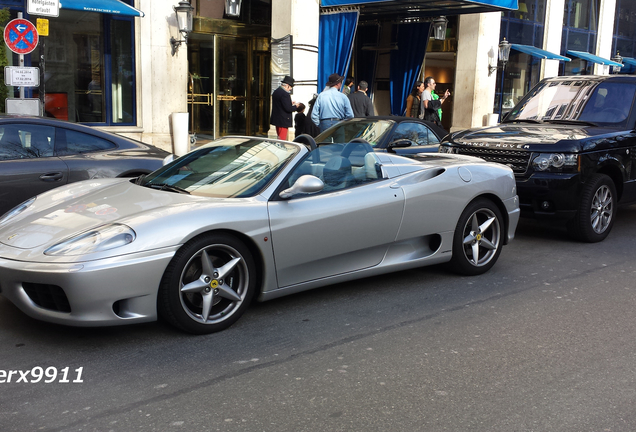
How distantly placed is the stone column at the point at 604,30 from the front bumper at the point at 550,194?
2388 centimetres

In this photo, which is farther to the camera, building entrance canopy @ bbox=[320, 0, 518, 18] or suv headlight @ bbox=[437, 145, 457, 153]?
→ building entrance canopy @ bbox=[320, 0, 518, 18]

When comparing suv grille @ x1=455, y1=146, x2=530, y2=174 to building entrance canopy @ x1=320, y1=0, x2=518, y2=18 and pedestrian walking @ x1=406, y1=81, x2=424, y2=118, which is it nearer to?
pedestrian walking @ x1=406, y1=81, x2=424, y2=118

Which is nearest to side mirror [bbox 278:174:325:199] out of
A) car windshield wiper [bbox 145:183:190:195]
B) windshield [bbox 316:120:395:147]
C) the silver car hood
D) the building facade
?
the silver car hood

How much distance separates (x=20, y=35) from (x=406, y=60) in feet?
40.1

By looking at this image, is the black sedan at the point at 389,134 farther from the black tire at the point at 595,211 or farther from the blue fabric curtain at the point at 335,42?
the blue fabric curtain at the point at 335,42

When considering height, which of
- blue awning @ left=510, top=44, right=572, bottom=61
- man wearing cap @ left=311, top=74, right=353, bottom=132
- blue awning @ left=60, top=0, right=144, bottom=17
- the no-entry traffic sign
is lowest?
man wearing cap @ left=311, top=74, right=353, bottom=132

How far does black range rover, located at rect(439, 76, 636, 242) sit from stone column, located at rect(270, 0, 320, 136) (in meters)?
8.21

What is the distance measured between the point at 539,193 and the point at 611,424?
4.44 meters

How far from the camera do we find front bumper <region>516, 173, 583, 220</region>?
24.2ft

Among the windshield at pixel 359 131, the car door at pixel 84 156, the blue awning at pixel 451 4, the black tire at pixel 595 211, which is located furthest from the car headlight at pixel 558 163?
the blue awning at pixel 451 4

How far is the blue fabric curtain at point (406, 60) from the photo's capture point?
19453 millimetres

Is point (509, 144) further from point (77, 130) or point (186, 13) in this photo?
point (186, 13)

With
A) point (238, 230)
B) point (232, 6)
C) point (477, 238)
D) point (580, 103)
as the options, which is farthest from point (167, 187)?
point (232, 6)

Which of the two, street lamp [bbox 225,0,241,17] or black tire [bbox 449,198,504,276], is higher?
street lamp [bbox 225,0,241,17]
